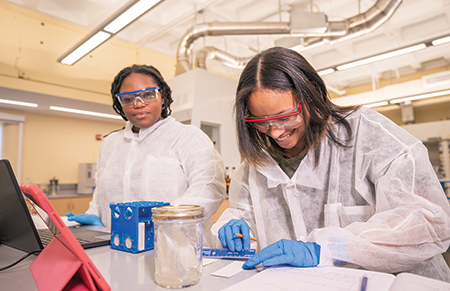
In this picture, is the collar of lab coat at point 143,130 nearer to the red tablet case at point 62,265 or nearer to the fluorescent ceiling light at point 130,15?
the red tablet case at point 62,265

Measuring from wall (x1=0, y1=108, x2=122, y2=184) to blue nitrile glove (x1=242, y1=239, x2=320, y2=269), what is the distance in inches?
184

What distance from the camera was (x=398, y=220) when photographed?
0.81 m

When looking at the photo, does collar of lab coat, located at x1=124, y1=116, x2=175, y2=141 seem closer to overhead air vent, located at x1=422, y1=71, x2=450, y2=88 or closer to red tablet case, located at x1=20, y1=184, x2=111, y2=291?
red tablet case, located at x1=20, y1=184, x2=111, y2=291

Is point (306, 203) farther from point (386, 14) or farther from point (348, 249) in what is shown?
point (386, 14)

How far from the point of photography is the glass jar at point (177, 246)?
0.63m

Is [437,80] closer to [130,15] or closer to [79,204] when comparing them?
[130,15]

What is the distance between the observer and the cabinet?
410 centimetres

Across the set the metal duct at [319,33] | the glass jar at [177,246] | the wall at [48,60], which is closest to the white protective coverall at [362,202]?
the glass jar at [177,246]

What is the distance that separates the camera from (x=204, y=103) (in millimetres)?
3201

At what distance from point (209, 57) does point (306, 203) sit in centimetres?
335

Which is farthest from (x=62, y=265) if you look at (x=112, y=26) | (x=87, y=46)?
(x=87, y=46)

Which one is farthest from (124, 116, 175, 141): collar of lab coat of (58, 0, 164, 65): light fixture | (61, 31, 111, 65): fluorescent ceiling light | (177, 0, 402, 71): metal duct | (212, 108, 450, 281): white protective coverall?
(177, 0, 402, 71): metal duct

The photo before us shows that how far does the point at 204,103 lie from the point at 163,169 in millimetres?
1800

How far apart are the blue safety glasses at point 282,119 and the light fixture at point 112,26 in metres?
1.79
